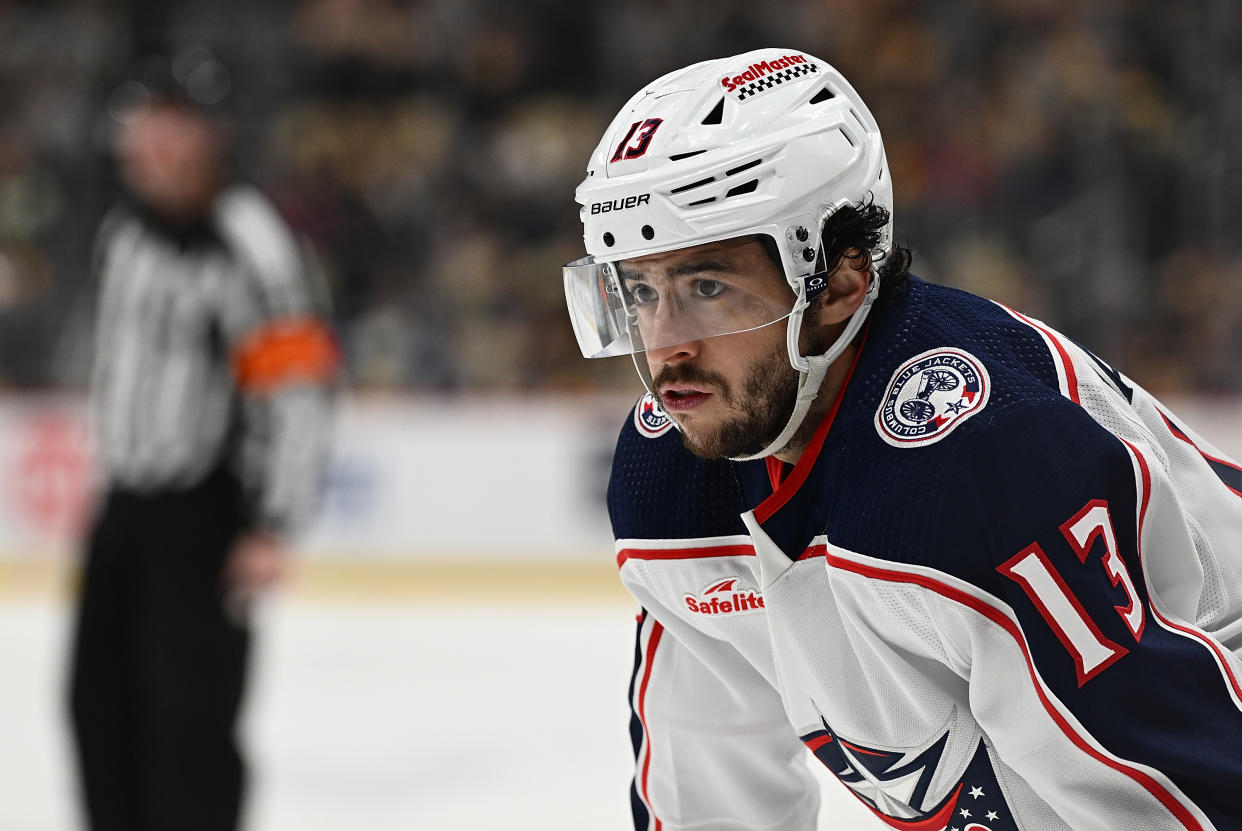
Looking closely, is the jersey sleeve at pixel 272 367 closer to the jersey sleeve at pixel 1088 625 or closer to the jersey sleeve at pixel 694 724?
the jersey sleeve at pixel 694 724

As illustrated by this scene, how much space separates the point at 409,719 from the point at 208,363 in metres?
1.54

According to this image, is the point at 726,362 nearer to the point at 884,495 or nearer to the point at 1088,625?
the point at 884,495

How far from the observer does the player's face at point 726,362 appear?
1405 millimetres

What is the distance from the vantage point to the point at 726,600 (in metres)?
1.59

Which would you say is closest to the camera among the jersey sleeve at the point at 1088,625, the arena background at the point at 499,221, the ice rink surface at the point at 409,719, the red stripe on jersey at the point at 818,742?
the jersey sleeve at the point at 1088,625

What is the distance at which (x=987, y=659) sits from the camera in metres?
1.26

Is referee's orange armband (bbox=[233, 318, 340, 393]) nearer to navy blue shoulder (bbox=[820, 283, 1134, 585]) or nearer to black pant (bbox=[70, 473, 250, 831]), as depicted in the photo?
black pant (bbox=[70, 473, 250, 831])

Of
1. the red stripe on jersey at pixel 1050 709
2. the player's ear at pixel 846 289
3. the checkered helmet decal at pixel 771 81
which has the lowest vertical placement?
the red stripe on jersey at pixel 1050 709

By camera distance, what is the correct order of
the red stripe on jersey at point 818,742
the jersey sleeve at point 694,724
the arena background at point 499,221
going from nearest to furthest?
the red stripe on jersey at point 818,742
the jersey sleeve at point 694,724
the arena background at point 499,221

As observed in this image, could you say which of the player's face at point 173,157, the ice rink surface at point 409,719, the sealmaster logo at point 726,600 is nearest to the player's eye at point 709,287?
the sealmaster logo at point 726,600

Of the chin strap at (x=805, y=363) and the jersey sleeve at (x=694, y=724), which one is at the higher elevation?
the chin strap at (x=805, y=363)

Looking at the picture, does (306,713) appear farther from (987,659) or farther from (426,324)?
(987,659)

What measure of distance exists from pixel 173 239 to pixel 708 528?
1.90m

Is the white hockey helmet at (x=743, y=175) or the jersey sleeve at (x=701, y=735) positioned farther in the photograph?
the jersey sleeve at (x=701, y=735)
